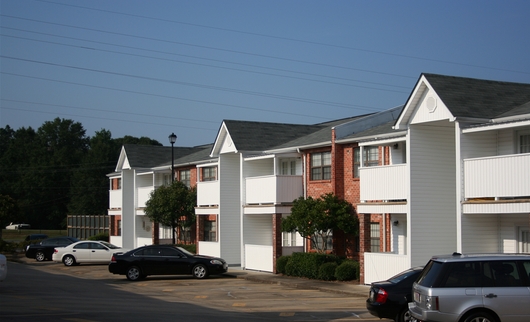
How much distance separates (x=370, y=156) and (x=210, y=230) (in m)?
15.5

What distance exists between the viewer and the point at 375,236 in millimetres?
29266

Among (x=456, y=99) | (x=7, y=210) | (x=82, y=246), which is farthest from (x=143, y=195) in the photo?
(x=456, y=99)

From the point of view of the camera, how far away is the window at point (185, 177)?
45722mm

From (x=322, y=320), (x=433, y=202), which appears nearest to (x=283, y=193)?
(x=433, y=202)

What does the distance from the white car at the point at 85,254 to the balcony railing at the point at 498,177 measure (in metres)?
23.0

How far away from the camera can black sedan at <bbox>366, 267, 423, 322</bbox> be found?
51.5ft

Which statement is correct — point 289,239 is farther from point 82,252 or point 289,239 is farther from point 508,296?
point 508,296

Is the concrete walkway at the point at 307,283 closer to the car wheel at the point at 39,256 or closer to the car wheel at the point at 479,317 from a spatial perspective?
the car wheel at the point at 479,317

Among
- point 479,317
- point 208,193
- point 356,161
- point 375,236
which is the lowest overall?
point 479,317

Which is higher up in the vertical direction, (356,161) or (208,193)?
(356,161)

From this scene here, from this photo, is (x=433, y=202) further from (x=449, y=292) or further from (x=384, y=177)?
(x=449, y=292)

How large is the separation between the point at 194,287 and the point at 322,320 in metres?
10.4

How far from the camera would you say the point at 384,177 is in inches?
1006

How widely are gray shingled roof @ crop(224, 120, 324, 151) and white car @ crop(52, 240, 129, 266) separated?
364 inches
